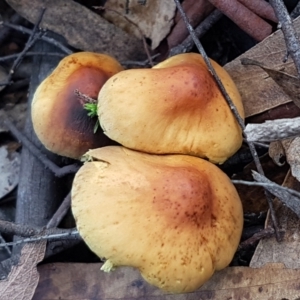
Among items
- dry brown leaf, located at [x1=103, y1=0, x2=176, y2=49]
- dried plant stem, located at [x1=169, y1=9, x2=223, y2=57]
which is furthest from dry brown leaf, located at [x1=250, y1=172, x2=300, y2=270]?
dry brown leaf, located at [x1=103, y1=0, x2=176, y2=49]

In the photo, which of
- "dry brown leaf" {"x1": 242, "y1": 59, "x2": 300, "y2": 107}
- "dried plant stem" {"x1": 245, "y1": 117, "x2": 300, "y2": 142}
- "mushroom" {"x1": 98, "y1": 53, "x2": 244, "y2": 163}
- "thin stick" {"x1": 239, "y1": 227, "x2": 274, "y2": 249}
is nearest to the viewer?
"dried plant stem" {"x1": 245, "y1": 117, "x2": 300, "y2": 142}

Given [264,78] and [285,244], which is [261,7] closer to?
[264,78]

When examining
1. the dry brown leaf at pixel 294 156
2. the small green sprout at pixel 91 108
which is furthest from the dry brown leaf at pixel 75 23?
the dry brown leaf at pixel 294 156

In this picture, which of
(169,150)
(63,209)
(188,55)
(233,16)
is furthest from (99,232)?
(233,16)

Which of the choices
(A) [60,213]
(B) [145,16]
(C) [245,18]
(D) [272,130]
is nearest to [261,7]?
(C) [245,18]

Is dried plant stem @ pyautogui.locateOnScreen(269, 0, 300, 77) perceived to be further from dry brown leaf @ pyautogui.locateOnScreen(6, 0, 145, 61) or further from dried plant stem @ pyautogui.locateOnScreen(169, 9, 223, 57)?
dry brown leaf @ pyautogui.locateOnScreen(6, 0, 145, 61)

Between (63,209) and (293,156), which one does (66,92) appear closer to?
(63,209)
